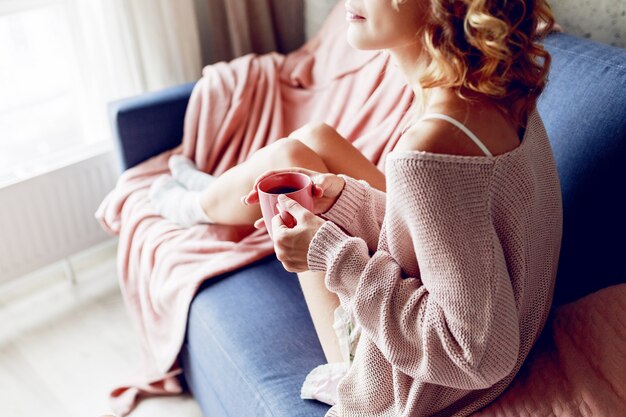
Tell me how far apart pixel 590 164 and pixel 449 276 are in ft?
1.80

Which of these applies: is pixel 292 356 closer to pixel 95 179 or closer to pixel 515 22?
pixel 515 22

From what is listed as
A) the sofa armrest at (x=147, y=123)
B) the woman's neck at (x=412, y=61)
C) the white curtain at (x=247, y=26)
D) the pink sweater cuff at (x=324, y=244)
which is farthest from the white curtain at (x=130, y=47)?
the pink sweater cuff at (x=324, y=244)

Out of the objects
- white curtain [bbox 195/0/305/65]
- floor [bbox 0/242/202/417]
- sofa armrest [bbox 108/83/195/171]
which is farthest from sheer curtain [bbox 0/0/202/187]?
floor [bbox 0/242/202/417]

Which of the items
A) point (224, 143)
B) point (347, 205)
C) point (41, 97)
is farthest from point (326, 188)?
point (41, 97)

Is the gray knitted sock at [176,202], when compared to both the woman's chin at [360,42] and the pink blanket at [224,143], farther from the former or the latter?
the woman's chin at [360,42]

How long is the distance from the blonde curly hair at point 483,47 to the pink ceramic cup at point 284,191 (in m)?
0.28

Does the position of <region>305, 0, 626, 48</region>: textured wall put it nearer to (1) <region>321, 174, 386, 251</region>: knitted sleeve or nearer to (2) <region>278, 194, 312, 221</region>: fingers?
(1) <region>321, 174, 386, 251</region>: knitted sleeve

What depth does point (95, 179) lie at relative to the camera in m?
2.33

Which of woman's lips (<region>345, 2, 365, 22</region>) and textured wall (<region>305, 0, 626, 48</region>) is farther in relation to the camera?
textured wall (<region>305, 0, 626, 48</region>)

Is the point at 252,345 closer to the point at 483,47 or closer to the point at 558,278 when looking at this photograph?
the point at 558,278

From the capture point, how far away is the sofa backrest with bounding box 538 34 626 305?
1.30 m

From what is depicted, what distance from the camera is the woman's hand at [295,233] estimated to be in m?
1.10

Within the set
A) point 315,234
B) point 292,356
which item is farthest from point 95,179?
point 315,234

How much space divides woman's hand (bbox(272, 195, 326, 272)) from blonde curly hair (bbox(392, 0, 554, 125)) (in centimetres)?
28
